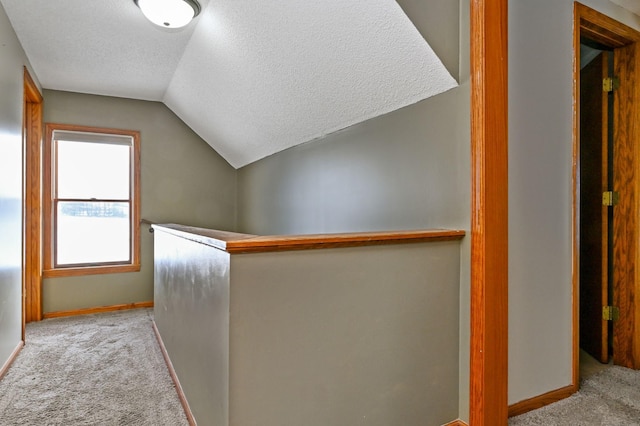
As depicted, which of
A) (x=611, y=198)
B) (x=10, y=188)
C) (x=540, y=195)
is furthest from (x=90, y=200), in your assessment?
(x=611, y=198)

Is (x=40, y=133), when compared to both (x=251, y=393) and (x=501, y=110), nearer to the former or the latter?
(x=251, y=393)

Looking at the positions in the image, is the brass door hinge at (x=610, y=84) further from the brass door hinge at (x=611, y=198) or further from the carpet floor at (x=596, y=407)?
the carpet floor at (x=596, y=407)

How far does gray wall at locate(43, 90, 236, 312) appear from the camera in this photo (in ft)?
12.0

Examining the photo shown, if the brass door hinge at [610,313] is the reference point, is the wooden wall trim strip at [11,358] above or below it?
below

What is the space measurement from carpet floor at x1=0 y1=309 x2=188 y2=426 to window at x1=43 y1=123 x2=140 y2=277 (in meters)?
0.86

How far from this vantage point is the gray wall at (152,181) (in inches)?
145

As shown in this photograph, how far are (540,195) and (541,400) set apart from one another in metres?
0.99

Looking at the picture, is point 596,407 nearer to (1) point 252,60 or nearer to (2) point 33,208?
(1) point 252,60

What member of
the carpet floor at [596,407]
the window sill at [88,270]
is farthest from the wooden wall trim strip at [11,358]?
the carpet floor at [596,407]

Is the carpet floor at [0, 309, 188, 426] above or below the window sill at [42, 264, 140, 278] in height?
below

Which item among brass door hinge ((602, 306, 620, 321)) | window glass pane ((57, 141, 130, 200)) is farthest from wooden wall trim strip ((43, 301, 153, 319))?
brass door hinge ((602, 306, 620, 321))

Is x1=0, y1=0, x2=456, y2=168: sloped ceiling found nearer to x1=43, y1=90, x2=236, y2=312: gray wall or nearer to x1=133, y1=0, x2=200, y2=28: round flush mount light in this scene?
x1=133, y1=0, x2=200, y2=28: round flush mount light

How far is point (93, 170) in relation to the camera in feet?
12.7

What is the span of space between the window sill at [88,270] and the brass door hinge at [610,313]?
4108mm
